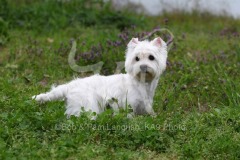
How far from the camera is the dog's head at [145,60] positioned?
6586 millimetres

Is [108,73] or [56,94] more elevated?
[108,73]

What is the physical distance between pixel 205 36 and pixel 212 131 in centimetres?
675

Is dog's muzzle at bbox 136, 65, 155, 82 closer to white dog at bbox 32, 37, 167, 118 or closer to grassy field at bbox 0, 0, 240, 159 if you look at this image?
white dog at bbox 32, 37, 167, 118

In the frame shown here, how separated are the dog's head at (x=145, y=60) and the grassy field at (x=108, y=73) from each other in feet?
1.77

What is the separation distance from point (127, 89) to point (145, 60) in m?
0.46

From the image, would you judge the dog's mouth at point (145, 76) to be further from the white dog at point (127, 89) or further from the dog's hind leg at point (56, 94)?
the dog's hind leg at point (56, 94)

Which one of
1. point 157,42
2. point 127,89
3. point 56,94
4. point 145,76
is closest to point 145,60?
point 145,76

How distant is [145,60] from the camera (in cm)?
665

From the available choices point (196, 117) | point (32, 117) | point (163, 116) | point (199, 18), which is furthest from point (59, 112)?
point (199, 18)

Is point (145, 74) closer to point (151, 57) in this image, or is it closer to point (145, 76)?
point (145, 76)

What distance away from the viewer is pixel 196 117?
22.2 ft

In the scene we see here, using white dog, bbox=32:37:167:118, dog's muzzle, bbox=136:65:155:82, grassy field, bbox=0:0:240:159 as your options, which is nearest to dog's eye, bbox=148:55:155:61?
white dog, bbox=32:37:167:118

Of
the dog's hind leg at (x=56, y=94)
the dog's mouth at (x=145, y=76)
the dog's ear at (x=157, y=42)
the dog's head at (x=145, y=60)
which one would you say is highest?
the dog's ear at (x=157, y=42)

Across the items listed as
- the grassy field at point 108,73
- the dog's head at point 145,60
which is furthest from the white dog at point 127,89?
the grassy field at point 108,73
